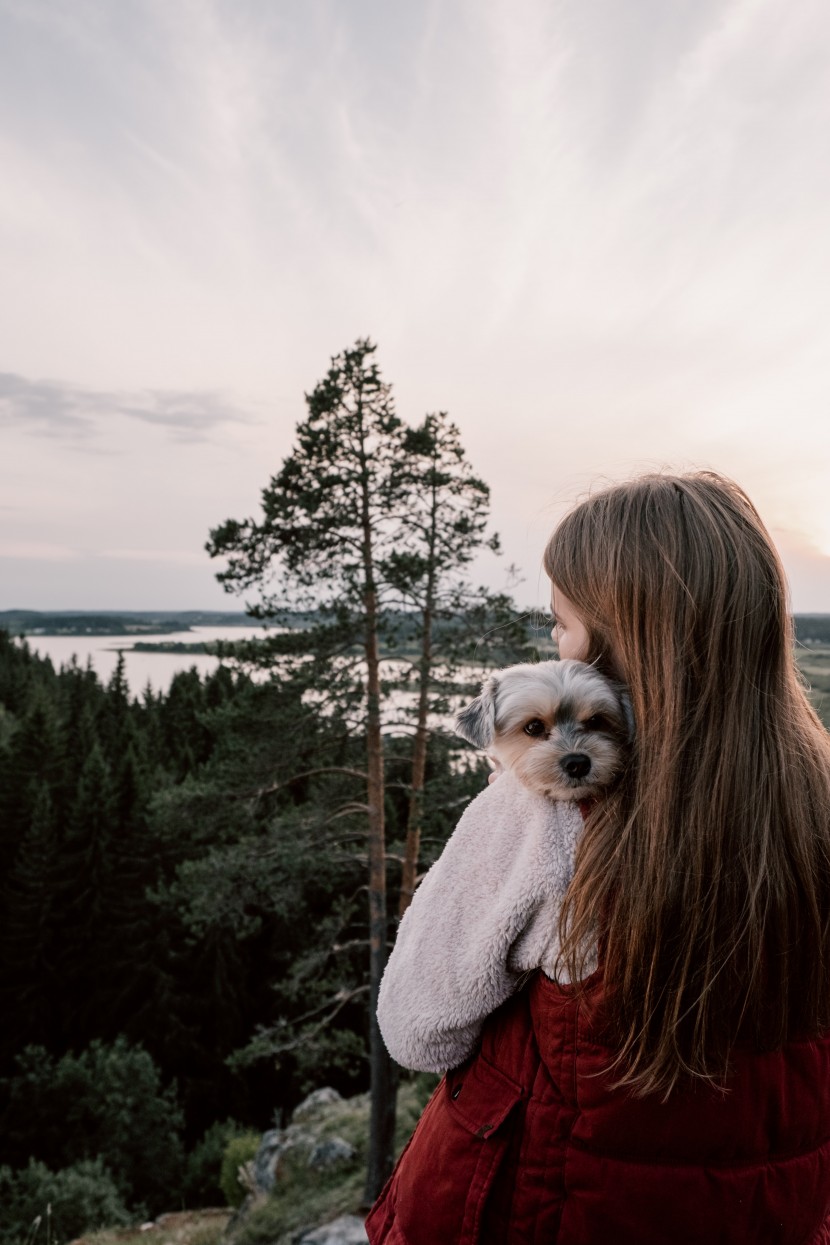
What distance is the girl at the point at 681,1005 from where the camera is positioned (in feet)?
4.47

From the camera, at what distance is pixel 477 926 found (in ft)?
4.94

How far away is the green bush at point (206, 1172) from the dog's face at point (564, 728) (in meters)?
28.9

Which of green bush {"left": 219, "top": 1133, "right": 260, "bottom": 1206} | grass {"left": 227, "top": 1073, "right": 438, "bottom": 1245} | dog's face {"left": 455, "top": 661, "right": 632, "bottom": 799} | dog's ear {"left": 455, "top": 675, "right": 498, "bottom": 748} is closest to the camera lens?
dog's face {"left": 455, "top": 661, "right": 632, "bottom": 799}

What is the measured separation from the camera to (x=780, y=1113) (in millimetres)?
1403

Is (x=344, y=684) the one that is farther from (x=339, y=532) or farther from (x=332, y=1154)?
(x=332, y=1154)

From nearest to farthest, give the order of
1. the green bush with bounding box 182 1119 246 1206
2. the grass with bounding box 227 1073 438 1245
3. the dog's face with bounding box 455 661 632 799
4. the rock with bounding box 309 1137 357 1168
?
the dog's face with bounding box 455 661 632 799, the grass with bounding box 227 1073 438 1245, the rock with bounding box 309 1137 357 1168, the green bush with bounding box 182 1119 246 1206

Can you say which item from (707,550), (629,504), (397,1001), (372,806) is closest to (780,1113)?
(397,1001)

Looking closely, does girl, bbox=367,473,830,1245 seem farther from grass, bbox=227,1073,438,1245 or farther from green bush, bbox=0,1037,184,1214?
green bush, bbox=0,1037,184,1214

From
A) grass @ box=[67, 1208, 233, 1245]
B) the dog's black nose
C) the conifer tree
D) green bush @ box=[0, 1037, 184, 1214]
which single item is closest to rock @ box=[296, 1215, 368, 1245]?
the conifer tree

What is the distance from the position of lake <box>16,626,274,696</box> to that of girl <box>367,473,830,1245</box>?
10351mm

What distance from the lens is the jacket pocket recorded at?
141cm

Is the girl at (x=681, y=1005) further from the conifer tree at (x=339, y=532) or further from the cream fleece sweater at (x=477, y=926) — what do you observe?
the conifer tree at (x=339, y=532)

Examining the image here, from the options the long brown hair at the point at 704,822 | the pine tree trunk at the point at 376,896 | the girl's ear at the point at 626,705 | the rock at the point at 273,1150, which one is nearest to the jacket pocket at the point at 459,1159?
the long brown hair at the point at 704,822

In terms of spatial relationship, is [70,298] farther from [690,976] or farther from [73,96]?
[690,976]
